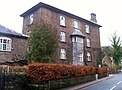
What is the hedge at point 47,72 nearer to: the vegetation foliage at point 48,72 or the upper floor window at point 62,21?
the vegetation foliage at point 48,72

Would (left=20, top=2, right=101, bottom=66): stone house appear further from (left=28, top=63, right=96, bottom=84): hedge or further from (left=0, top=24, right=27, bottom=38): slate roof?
(left=28, top=63, right=96, bottom=84): hedge

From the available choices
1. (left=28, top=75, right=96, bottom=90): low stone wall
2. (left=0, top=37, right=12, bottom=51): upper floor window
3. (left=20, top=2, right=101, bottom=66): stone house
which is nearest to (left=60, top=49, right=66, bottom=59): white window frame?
(left=20, top=2, right=101, bottom=66): stone house

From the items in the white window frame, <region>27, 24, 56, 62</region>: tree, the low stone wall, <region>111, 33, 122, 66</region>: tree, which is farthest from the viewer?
<region>111, 33, 122, 66</region>: tree

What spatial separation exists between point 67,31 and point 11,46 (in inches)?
438

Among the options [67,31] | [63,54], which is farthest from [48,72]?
[67,31]

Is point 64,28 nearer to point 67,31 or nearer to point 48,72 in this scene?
point 67,31

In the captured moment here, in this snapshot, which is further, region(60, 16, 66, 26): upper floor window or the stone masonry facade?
region(60, 16, 66, 26): upper floor window

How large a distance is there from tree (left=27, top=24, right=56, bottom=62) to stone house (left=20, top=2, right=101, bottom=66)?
302 centimetres

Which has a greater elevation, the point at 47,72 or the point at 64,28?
the point at 64,28

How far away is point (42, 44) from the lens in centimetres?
2741

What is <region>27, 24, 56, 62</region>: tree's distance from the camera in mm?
27406

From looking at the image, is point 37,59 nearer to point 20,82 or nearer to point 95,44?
point 20,82

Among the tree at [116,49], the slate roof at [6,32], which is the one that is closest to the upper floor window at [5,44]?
the slate roof at [6,32]

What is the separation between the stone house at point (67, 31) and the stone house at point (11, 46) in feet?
13.5
